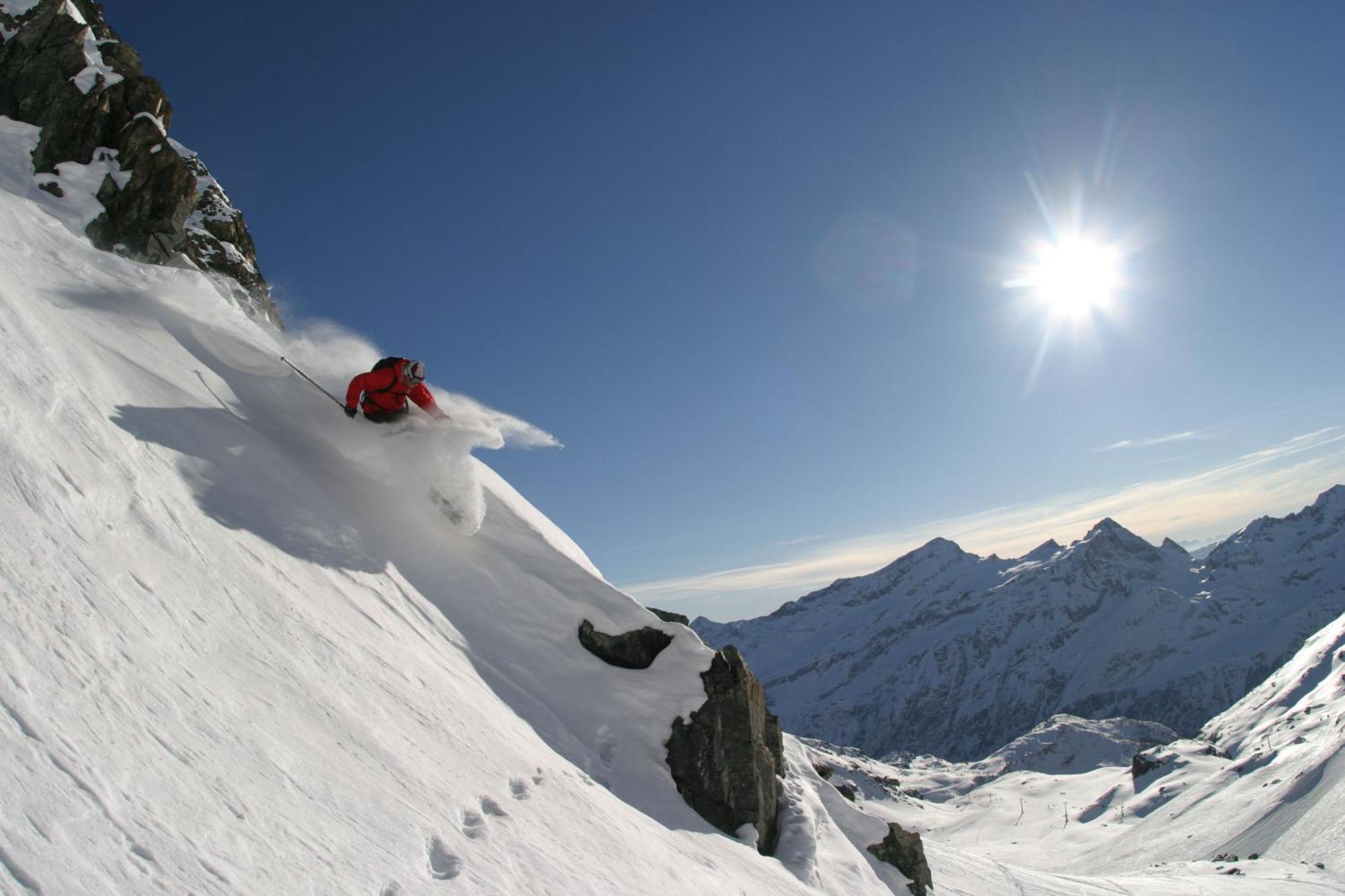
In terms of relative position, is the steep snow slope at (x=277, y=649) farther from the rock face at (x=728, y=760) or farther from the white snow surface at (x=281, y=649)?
the rock face at (x=728, y=760)

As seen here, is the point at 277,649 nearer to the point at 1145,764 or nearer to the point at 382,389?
the point at 382,389

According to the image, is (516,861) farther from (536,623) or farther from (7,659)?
(536,623)

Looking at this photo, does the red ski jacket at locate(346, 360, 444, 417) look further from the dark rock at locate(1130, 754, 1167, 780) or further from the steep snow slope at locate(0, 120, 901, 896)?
the dark rock at locate(1130, 754, 1167, 780)

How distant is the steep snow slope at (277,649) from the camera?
5789 millimetres

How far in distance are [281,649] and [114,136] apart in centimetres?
2351

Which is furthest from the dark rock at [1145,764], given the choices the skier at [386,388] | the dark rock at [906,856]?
the skier at [386,388]

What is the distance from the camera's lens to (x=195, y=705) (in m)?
6.99

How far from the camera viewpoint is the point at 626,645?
16.6 m

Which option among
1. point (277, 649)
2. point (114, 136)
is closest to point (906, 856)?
point (277, 649)

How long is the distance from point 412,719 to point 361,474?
7601 mm

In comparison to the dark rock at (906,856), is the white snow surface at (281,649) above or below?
above

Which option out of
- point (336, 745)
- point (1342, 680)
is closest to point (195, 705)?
point (336, 745)

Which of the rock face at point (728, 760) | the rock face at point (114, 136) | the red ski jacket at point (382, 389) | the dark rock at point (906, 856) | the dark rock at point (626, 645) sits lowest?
the dark rock at point (906, 856)

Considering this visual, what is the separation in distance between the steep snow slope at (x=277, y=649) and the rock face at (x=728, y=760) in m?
0.44
